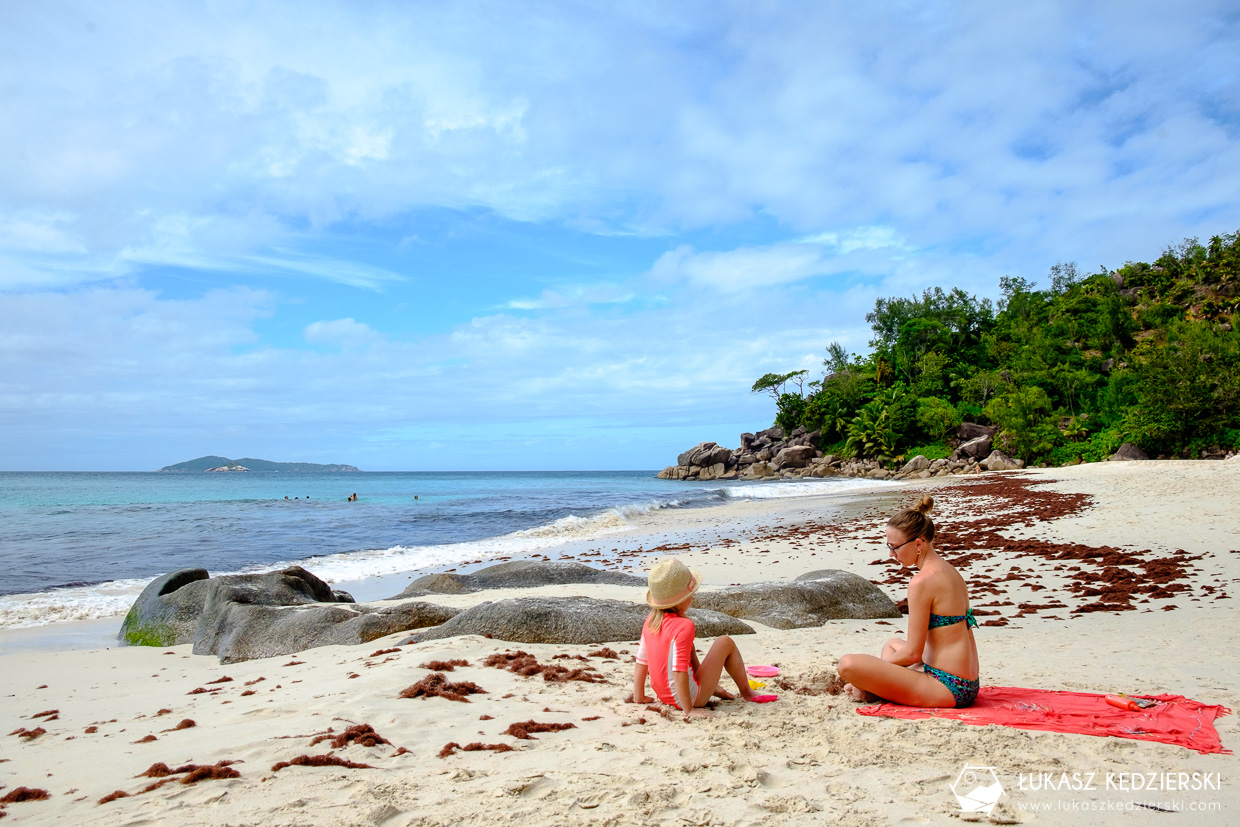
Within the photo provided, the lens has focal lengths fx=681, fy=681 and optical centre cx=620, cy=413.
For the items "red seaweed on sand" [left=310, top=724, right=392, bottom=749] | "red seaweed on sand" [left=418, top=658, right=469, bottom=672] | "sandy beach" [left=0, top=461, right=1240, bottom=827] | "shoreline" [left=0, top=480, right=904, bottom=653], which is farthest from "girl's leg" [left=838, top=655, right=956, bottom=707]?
"shoreline" [left=0, top=480, right=904, bottom=653]

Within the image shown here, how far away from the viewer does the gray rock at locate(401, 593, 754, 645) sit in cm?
725

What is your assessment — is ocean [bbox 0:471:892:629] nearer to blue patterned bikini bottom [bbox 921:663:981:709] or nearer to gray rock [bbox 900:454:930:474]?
blue patterned bikini bottom [bbox 921:663:981:709]

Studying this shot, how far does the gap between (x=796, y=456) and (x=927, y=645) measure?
69.7 m

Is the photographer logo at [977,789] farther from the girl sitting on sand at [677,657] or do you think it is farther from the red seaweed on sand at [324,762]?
the red seaweed on sand at [324,762]

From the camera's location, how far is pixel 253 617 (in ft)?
27.6

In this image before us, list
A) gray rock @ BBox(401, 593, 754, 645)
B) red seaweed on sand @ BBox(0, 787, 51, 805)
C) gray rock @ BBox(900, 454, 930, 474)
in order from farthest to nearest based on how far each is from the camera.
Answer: gray rock @ BBox(900, 454, 930, 474) → gray rock @ BBox(401, 593, 754, 645) → red seaweed on sand @ BBox(0, 787, 51, 805)

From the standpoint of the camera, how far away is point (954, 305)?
7969 cm

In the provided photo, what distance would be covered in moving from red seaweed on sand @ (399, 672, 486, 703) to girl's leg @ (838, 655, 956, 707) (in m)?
2.84

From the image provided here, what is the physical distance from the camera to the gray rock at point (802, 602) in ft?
27.5

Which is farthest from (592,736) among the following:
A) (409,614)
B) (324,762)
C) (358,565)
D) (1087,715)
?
(358,565)

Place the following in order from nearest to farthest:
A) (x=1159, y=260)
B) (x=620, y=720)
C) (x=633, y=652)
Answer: (x=620, y=720) < (x=633, y=652) < (x=1159, y=260)

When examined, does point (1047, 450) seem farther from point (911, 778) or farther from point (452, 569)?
point (911, 778)

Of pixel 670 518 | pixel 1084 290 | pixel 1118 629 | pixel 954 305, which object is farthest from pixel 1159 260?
pixel 1118 629

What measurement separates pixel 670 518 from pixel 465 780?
25265 mm
